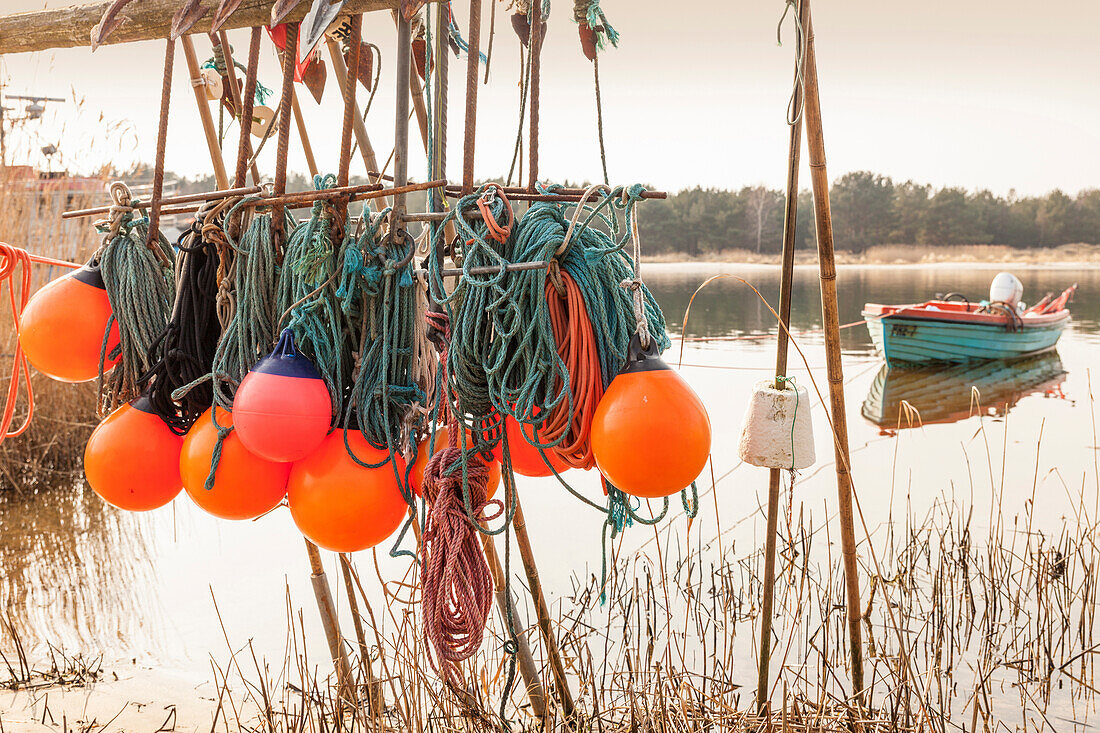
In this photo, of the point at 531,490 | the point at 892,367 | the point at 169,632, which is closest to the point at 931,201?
the point at 892,367

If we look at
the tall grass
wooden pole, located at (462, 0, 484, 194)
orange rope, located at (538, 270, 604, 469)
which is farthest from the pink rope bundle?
the tall grass

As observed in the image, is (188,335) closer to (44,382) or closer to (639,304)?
(639,304)

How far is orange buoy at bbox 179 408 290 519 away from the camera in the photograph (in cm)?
199

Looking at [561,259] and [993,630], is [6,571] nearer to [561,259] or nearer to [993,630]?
[561,259]

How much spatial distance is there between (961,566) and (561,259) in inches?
157

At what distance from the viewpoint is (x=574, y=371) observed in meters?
1.84

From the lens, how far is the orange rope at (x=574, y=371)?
182 cm

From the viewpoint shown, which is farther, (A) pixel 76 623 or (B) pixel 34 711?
(A) pixel 76 623

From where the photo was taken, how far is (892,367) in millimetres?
14734

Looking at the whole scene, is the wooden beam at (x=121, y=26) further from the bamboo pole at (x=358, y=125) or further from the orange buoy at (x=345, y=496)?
the orange buoy at (x=345, y=496)

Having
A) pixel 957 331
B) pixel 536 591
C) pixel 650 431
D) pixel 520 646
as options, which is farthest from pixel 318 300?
pixel 957 331

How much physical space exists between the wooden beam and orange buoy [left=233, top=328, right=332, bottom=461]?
2.74 feet

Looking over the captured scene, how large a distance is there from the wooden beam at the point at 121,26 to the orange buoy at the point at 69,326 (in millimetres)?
658

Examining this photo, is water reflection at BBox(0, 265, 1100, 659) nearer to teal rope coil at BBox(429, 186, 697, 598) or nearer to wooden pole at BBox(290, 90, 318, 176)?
wooden pole at BBox(290, 90, 318, 176)
